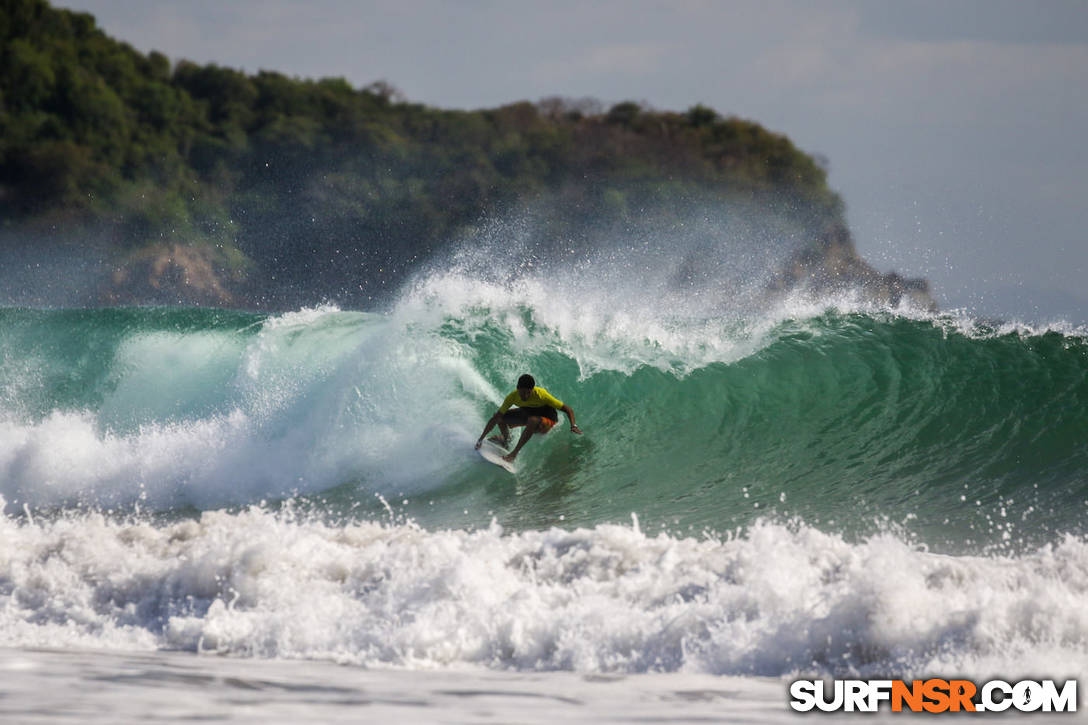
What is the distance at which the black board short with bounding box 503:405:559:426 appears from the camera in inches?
392

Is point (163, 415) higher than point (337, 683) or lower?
higher

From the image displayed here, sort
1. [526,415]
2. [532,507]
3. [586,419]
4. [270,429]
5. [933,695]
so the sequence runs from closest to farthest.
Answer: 1. [933,695]
2. [532,507]
3. [526,415]
4. [270,429]
5. [586,419]

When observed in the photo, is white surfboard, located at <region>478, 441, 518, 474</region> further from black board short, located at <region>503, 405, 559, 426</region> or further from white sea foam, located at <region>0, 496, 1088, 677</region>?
white sea foam, located at <region>0, 496, 1088, 677</region>

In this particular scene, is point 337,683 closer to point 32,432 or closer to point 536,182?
point 32,432

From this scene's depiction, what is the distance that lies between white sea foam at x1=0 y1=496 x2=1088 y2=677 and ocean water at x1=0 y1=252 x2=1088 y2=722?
0.02 m

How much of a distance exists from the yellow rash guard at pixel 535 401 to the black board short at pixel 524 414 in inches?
1.6

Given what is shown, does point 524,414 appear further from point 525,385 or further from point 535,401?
point 525,385

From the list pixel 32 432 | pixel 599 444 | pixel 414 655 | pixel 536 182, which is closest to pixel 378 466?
pixel 599 444

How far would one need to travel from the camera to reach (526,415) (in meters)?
9.96

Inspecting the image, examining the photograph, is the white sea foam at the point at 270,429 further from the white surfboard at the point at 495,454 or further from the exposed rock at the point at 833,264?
the exposed rock at the point at 833,264

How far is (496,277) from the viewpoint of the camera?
13.5 meters

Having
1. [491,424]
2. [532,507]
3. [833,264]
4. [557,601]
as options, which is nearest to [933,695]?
[557,601]

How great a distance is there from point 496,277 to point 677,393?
318cm

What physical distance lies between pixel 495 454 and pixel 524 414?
480mm
